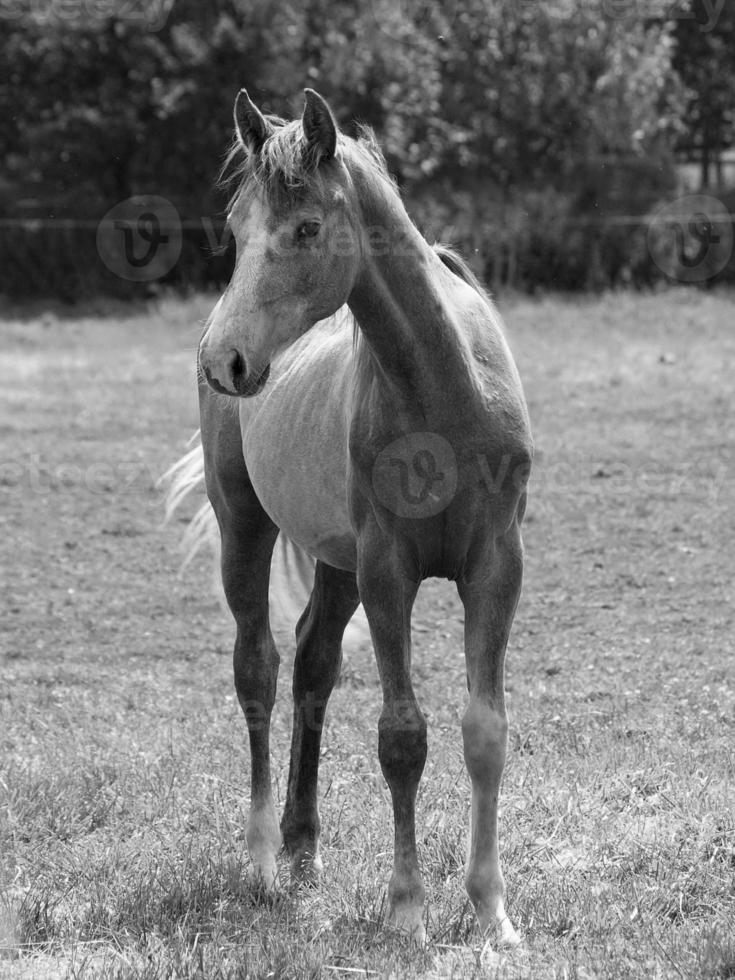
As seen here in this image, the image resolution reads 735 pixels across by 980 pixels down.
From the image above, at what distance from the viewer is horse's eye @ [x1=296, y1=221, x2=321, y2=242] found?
10.1 feet

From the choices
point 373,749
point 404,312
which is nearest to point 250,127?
point 404,312

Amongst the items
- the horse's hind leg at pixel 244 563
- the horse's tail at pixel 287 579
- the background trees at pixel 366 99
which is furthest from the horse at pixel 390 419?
the background trees at pixel 366 99

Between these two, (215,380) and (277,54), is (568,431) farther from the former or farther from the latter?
(277,54)

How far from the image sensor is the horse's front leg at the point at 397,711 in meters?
3.40

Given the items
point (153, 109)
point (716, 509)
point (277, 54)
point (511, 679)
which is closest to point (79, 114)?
point (153, 109)

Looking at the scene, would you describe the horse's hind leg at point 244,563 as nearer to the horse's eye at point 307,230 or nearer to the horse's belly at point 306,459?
the horse's belly at point 306,459

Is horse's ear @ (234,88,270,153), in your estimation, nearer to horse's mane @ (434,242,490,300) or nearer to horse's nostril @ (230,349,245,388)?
horse's nostril @ (230,349,245,388)

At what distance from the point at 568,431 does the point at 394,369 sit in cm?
750

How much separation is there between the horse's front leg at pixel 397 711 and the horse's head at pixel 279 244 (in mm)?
620

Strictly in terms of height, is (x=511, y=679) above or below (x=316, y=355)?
below

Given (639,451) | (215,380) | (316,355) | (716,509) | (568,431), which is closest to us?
(215,380)

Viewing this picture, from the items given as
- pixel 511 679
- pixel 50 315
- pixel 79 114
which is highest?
pixel 79 114

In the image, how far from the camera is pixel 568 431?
35.2ft

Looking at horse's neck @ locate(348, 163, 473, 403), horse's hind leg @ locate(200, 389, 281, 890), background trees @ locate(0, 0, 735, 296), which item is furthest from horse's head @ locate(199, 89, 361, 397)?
background trees @ locate(0, 0, 735, 296)
